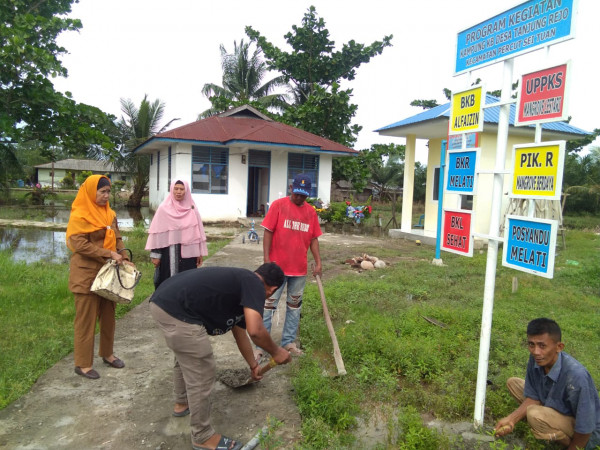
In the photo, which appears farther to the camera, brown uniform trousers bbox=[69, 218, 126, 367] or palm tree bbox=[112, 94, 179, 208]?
palm tree bbox=[112, 94, 179, 208]

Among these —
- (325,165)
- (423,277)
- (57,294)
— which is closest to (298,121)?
(325,165)

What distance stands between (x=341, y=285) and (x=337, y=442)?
3.84 metres

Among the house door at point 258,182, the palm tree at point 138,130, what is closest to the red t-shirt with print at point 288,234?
the house door at point 258,182

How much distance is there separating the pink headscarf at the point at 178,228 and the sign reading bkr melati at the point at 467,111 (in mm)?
2402

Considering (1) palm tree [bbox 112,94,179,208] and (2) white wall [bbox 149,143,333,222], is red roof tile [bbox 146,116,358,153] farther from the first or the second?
(1) palm tree [bbox 112,94,179,208]

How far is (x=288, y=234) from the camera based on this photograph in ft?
13.0

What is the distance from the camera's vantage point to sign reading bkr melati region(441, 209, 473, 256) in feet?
10.1

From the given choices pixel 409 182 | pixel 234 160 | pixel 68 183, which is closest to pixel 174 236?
pixel 409 182

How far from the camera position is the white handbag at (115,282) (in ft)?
11.5

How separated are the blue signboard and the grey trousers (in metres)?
2.65

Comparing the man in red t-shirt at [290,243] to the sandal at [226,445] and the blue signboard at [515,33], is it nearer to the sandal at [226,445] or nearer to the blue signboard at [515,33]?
the sandal at [226,445]

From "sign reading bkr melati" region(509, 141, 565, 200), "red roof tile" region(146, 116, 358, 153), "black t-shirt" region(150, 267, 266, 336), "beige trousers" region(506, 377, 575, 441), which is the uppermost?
"red roof tile" region(146, 116, 358, 153)

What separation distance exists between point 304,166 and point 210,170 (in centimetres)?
350

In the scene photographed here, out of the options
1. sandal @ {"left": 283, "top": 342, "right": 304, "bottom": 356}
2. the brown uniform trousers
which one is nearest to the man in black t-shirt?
the brown uniform trousers
